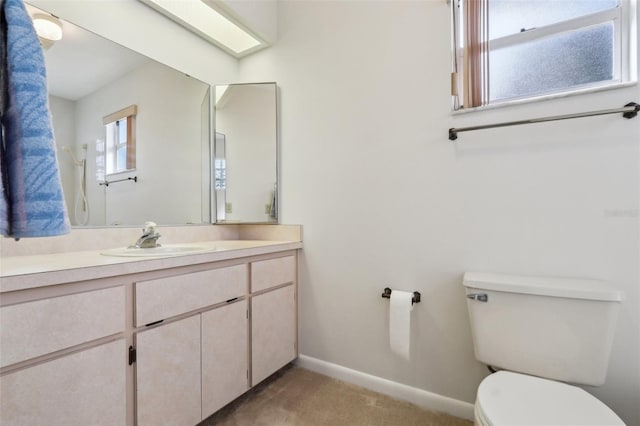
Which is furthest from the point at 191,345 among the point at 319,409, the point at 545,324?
the point at 545,324

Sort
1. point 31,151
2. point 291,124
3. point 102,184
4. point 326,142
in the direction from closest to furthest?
point 31,151, point 102,184, point 326,142, point 291,124

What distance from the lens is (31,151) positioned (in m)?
0.62

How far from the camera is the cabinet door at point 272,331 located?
1560 millimetres

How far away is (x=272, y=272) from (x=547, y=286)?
4.29ft

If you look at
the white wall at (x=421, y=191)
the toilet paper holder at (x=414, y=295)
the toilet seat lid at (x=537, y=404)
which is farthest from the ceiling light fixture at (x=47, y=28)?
the toilet seat lid at (x=537, y=404)

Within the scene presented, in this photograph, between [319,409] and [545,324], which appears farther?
[319,409]

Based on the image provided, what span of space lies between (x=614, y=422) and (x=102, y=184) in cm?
220

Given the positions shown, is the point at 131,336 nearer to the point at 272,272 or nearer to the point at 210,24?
the point at 272,272

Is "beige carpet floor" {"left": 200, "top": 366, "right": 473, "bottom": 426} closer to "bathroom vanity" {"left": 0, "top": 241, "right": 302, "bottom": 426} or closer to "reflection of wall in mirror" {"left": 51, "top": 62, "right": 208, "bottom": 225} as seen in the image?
"bathroom vanity" {"left": 0, "top": 241, "right": 302, "bottom": 426}

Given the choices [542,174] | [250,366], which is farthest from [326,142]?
[250,366]

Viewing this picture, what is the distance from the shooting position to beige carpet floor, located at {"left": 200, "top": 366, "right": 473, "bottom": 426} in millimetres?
1402

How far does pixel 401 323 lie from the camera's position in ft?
4.79

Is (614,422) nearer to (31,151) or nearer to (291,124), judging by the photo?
(31,151)

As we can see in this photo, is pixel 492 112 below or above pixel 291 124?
below
